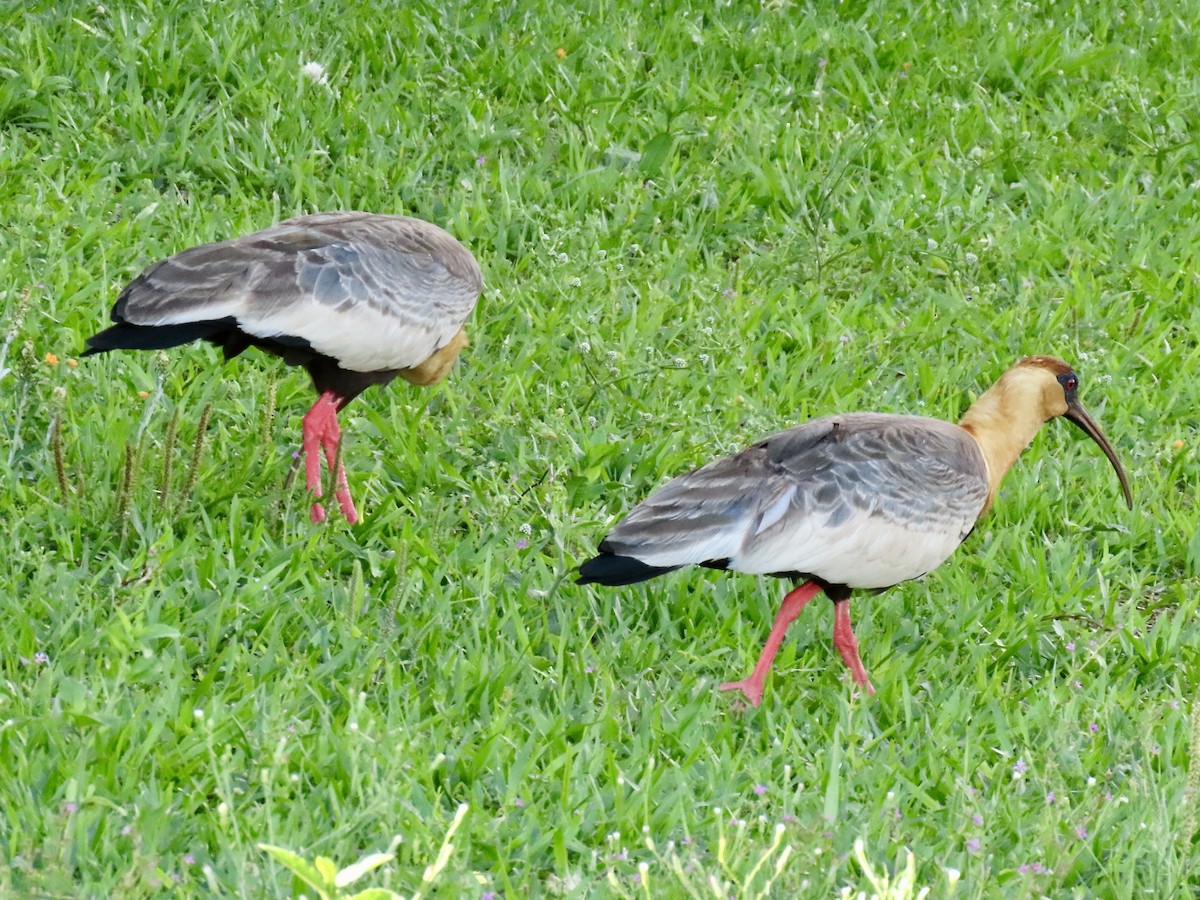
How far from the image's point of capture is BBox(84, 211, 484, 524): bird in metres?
5.01

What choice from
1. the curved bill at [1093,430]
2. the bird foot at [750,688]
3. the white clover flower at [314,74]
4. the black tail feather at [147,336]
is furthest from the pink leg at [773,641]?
the white clover flower at [314,74]

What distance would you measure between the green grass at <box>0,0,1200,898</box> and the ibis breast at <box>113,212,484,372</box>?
261mm

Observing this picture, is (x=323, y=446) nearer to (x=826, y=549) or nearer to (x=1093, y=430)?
(x=826, y=549)

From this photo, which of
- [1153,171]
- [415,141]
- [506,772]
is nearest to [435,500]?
[506,772]

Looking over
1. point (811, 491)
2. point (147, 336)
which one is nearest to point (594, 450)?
point (811, 491)

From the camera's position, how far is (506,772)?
162 inches

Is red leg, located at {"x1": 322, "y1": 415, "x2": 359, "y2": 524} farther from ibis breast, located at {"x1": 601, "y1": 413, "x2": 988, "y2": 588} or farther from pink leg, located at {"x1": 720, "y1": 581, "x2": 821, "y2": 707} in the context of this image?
pink leg, located at {"x1": 720, "y1": 581, "x2": 821, "y2": 707}

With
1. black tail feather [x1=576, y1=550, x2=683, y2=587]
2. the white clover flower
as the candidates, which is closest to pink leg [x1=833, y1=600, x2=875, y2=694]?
black tail feather [x1=576, y1=550, x2=683, y2=587]

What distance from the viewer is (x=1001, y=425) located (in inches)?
217

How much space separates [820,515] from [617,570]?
0.68 m

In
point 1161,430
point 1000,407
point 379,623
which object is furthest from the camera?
point 1161,430

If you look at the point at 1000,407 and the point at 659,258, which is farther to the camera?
the point at 659,258

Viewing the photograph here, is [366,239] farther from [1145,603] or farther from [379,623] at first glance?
[1145,603]

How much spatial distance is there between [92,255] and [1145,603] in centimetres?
421
